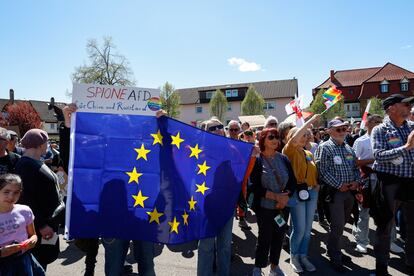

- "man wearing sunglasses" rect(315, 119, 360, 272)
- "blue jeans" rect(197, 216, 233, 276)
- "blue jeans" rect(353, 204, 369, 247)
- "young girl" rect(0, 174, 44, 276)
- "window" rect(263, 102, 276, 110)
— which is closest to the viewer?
"young girl" rect(0, 174, 44, 276)

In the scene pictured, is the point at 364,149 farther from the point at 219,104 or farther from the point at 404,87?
the point at 404,87

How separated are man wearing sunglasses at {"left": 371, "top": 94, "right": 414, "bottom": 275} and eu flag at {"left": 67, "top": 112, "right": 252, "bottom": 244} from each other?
1909 millimetres

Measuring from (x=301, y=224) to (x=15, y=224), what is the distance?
11.3ft

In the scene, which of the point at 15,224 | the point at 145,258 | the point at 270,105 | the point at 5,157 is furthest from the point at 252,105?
the point at 15,224

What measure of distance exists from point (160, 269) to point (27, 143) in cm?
265

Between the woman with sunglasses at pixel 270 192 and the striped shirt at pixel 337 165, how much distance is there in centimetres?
68

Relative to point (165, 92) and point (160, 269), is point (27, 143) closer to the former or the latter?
point (160, 269)

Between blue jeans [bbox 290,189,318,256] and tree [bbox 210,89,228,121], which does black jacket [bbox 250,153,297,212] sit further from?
tree [bbox 210,89,228,121]

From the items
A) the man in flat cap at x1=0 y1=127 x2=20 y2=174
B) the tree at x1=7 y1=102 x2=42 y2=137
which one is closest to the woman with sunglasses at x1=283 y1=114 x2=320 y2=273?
the man in flat cap at x1=0 y1=127 x2=20 y2=174

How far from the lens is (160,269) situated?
15.3 ft

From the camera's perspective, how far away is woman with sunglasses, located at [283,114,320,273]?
4395mm

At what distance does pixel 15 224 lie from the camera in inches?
107

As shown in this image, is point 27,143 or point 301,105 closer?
point 27,143

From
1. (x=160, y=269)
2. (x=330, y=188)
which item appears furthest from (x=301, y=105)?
(x=160, y=269)
